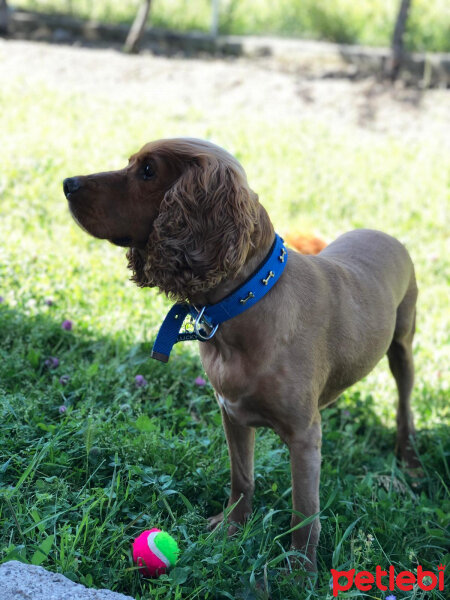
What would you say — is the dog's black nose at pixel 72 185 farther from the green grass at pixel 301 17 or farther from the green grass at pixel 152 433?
the green grass at pixel 301 17

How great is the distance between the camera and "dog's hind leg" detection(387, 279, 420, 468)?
393 cm

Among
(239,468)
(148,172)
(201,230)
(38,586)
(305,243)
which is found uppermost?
(148,172)

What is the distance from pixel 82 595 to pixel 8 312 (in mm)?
2358

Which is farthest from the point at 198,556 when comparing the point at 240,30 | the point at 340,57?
the point at 240,30

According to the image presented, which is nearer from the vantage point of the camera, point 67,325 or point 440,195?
point 67,325

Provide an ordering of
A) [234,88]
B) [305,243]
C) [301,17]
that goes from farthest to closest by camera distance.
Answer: [301,17], [234,88], [305,243]

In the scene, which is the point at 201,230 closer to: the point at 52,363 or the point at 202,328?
the point at 202,328

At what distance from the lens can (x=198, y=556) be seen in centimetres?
262

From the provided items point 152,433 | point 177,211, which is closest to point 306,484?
point 152,433

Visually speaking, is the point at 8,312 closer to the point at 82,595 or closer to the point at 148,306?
the point at 148,306

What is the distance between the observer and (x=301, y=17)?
507 inches

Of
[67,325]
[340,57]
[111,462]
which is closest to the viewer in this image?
[111,462]

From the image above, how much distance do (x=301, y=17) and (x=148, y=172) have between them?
1138 cm

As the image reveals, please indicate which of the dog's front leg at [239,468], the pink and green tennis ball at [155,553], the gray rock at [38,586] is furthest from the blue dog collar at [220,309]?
the gray rock at [38,586]
